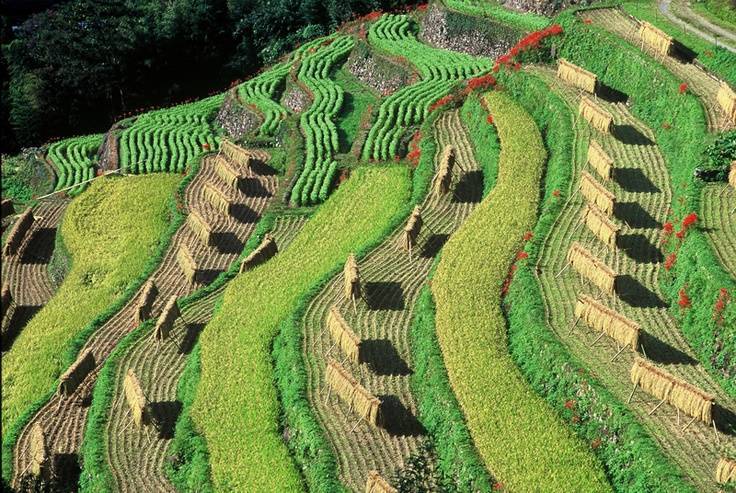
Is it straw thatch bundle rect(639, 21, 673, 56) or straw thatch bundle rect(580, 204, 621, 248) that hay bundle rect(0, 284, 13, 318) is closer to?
straw thatch bundle rect(580, 204, 621, 248)

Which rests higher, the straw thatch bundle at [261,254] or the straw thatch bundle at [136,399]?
the straw thatch bundle at [261,254]

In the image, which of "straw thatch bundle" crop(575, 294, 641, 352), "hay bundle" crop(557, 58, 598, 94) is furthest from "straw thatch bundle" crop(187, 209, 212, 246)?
"straw thatch bundle" crop(575, 294, 641, 352)

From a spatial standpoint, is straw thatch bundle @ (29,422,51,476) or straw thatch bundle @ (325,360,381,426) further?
straw thatch bundle @ (29,422,51,476)

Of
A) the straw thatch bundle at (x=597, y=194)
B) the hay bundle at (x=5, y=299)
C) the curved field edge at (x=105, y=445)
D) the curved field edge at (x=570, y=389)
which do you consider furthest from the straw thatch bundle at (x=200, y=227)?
the straw thatch bundle at (x=597, y=194)

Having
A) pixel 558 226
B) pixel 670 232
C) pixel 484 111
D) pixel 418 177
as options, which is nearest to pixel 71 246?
pixel 418 177

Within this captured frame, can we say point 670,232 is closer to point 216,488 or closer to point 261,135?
point 216,488

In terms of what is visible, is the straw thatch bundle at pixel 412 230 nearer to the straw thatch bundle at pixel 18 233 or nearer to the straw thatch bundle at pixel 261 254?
the straw thatch bundle at pixel 261 254

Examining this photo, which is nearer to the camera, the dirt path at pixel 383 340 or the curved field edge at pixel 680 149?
the dirt path at pixel 383 340

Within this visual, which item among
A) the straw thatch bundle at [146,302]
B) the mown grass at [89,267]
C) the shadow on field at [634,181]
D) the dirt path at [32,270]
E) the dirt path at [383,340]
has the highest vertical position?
the shadow on field at [634,181]
